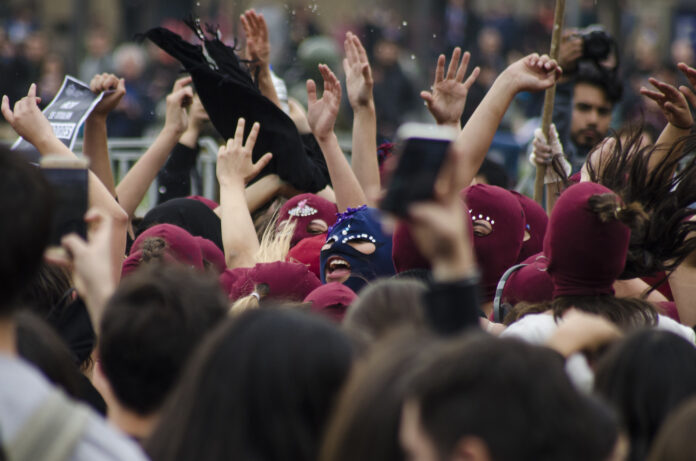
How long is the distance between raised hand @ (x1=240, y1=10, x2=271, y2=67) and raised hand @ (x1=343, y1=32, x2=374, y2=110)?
0.81m

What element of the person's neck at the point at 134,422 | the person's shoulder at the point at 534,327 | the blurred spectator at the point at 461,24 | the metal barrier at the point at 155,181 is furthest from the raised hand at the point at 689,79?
the blurred spectator at the point at 461,24

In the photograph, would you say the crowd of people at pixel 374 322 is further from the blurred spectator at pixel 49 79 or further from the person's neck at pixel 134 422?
the blurred spectator at pixel 49 79

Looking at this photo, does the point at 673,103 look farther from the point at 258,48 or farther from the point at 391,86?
the point at 391,86

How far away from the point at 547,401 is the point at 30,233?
94 centimetres

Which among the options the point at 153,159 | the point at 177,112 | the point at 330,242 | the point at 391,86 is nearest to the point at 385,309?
the point at 330,242

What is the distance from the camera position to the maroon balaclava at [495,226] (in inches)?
164

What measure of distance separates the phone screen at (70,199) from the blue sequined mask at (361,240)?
1925 mm

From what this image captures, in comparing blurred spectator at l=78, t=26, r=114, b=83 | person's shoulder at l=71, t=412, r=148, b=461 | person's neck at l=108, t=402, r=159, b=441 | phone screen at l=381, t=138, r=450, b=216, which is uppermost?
phone screen at l=381, t=138, r=450, b=216

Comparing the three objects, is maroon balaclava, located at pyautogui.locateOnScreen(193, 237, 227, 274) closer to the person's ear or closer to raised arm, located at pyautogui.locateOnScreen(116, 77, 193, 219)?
raised arm, located at pyautogui.locateOnScreen(116, 77, 193, 219)

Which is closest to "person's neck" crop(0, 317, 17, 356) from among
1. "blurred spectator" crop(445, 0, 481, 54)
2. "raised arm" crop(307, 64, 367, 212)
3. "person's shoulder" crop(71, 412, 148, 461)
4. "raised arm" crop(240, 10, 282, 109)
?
"person's shoulder" crop(71, 412, 148, 461)

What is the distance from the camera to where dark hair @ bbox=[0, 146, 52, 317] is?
1.86 m

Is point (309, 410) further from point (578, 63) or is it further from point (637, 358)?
point (578, 63)

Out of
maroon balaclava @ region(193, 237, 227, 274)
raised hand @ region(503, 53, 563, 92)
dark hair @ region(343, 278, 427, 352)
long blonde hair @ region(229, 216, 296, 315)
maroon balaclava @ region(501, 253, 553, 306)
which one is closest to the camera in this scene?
dark hair @ region(343, 278, 427, 352)

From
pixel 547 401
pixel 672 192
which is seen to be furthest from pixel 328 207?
pixel 547 401
